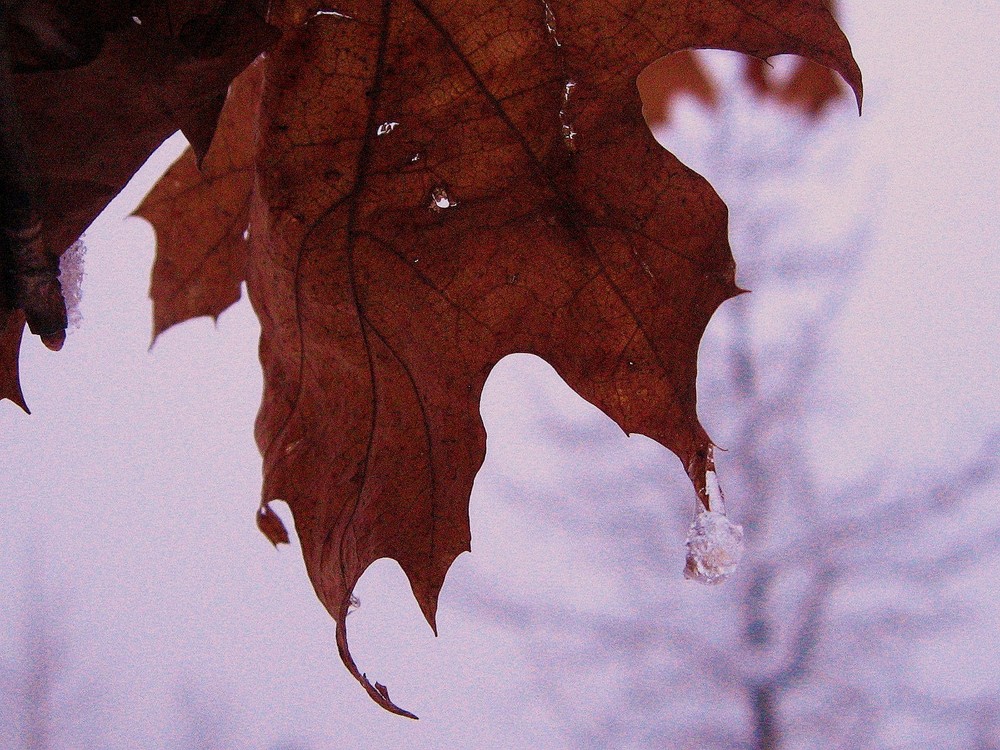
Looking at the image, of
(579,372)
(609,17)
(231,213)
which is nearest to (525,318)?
(579,372)

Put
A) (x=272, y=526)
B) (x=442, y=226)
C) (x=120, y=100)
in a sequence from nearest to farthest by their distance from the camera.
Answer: (x=120, y=100) < (x=442, y=226) < (x=272, y=526)

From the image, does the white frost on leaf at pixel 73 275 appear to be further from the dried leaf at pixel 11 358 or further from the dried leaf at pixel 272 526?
the dried leaf at pixel 272 526

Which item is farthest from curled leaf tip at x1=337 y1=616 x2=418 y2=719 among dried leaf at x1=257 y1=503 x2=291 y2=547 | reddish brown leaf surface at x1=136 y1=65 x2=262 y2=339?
reddish brown leaf surface at x1=136 y1=65 x2=262 y2=339

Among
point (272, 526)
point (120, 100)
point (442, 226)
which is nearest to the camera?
point (120, 100)

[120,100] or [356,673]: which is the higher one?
[120,100]

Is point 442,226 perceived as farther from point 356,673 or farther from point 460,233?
point 356,673

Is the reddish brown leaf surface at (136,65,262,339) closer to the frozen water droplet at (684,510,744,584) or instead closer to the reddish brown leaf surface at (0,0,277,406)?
the reddish brown leaf surface at (0,0,277,406)

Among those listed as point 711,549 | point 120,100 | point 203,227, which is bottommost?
point 711,549

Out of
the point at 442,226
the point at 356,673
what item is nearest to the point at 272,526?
the point at 356,673
